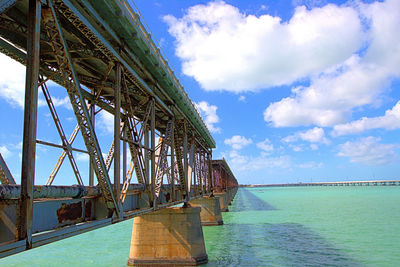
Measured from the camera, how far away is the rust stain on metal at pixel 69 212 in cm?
905

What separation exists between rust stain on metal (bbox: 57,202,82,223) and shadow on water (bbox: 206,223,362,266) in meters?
16.2

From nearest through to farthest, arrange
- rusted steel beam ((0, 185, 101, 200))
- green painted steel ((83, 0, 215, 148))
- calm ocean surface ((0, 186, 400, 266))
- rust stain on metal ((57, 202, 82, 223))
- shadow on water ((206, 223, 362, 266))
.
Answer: rusted steel beam ((0, 185, 101, 200)) < rust stain on metal ((57, 202, 82, 223)) < green painted steel ((83, 0, 215, 148)) < shadow on water ((206, 223, 362, 266)) < calm ocean surface ((0, 186, 400, 266))

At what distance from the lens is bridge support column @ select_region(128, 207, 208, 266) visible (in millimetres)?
22781

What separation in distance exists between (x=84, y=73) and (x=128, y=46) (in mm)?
2684

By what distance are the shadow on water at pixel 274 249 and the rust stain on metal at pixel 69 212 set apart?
16.2 metres

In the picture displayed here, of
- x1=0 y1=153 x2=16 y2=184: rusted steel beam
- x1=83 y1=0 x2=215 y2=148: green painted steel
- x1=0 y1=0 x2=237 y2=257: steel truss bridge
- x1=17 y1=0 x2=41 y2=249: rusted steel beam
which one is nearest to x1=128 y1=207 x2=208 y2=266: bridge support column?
x1=0 y1=0 x2=237 y2=257: steel truss bridge

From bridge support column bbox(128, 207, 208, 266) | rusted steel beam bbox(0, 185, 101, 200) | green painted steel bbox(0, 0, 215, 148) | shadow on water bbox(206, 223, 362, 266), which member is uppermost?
green painted steel bbox(0, 0, 215, 148)

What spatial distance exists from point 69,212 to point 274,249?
2364 centimetres

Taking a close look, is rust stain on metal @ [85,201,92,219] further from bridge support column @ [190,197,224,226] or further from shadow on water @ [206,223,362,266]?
bridge support column @ [190,197,224,226]

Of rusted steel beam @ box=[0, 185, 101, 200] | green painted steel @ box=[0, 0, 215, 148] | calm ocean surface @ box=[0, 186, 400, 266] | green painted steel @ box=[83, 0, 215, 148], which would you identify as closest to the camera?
rusted steel beam @ box=[0, 185, 101, 200]

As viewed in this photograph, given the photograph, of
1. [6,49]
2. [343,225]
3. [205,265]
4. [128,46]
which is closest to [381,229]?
[343,225]

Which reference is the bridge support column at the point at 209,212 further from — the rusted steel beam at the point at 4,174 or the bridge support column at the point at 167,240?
→ the rusted steel beam at the point at 4,174

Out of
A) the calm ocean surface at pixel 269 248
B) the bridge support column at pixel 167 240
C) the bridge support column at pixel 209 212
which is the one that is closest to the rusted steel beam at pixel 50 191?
the bridge support column at pixel 167 240

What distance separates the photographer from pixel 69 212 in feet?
31.2
